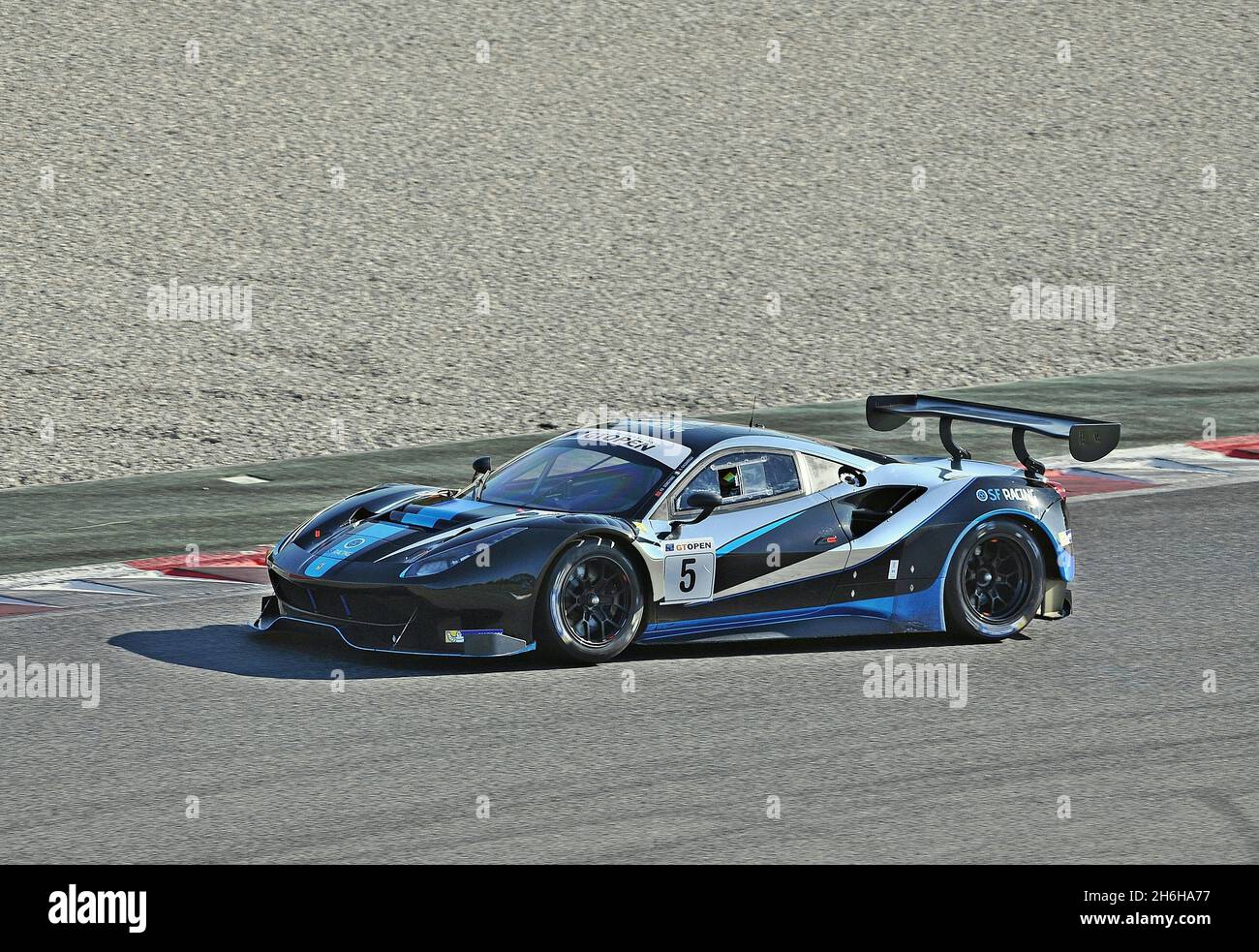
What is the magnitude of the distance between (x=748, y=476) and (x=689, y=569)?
0.70 metres

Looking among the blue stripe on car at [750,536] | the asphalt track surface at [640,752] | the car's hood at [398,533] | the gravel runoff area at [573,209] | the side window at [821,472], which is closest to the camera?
the asphalt track surface at [640,752]

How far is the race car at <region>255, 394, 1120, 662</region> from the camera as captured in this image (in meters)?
9.48

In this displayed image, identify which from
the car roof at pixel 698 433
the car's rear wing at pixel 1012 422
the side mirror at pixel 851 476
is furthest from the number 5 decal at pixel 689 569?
the car's rear wing at pixel 1012 422

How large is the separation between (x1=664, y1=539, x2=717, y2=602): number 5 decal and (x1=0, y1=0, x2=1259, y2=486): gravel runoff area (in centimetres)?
704

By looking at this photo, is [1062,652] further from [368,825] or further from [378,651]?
[368,825]

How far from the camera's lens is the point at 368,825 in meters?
7.10

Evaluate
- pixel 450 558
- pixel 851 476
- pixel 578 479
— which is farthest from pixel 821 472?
pixel 450 558

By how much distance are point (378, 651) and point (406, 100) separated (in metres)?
20.4

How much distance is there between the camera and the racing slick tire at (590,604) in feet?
31.3

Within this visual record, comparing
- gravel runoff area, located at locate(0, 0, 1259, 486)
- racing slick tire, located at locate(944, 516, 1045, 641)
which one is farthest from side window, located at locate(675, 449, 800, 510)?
gravel runoff area, located at locate(0, 0, 1259, 486)

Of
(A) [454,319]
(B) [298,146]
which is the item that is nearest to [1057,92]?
(B) [298,146]

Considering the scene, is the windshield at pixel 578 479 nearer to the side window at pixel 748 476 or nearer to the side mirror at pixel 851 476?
the side window at pixel 748 476

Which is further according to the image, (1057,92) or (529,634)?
(1057,92)

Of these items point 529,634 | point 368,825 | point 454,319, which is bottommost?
point 368,825
